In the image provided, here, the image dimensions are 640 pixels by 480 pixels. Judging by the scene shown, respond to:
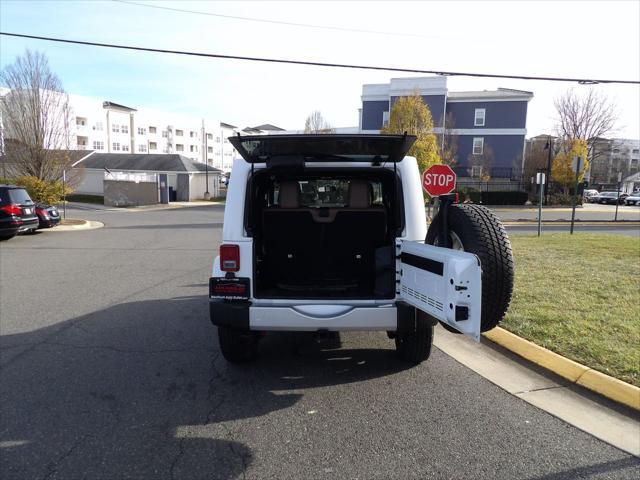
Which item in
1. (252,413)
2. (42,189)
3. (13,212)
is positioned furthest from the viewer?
(42,189)

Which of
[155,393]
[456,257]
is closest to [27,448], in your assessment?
[155,393]

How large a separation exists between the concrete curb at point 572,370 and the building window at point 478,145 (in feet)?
139

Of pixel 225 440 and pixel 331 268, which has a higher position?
pixel 331 268

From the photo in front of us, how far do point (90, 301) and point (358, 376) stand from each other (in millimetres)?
4690

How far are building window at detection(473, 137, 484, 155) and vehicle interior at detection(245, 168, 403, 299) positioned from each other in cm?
4300

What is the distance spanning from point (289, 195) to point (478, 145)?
143 ft

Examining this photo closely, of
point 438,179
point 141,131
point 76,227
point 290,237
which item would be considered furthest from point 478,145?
point 141,131

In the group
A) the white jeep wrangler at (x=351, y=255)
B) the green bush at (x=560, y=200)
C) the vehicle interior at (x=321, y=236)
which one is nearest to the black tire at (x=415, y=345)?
the white jeep wrangler at (x=351, y=255)

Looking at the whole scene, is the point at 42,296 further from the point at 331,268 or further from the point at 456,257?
the point at 456,257

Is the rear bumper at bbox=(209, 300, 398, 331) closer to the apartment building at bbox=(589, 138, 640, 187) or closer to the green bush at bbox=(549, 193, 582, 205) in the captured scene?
the green bush at bbox=(549, 193, 582, 205)

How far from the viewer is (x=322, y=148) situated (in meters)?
3.68

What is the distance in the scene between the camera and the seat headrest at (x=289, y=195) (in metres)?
4.41

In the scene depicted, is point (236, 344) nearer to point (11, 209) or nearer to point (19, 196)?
point (11, 209)

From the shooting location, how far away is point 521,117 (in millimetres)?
43469
